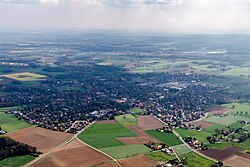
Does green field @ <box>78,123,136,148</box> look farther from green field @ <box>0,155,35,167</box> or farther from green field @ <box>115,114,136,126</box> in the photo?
green field @ <box>0,155,35,167</box>

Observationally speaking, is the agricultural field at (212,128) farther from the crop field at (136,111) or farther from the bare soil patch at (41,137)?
the bare soil patch at (41,137)

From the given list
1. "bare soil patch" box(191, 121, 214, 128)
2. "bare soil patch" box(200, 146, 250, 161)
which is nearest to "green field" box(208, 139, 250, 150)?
"bare soil patch" box(200, 146, 250, 161)

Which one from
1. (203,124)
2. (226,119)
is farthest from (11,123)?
(226,119)

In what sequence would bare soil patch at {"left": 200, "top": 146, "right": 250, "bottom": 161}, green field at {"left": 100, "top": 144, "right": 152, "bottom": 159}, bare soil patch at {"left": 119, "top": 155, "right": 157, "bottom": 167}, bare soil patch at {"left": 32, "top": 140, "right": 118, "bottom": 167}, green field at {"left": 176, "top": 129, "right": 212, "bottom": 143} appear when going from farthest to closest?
green field at {"left": 176, "top": 129, "right": 212, "bottom": 143} < bare soil patch at {"left": 200, "top": 146, "right": 250, "bottom": 161} < green field at {"left": 100, "top": 144, "right": 152, "bottom": 159} < bare soil patch at {"left": 119, "top": 155, "right": 157, "bottom": 167} < bare soil patch at {"left": 32, "top": 140, "right": 118, "bottom": 167}

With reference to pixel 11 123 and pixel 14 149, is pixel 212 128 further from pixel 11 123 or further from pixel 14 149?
pixel 11 123

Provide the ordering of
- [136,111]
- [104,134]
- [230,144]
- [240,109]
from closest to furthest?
[230,144] → [104,134] → [136,111] → [240,109]

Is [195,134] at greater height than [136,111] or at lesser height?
lesser
